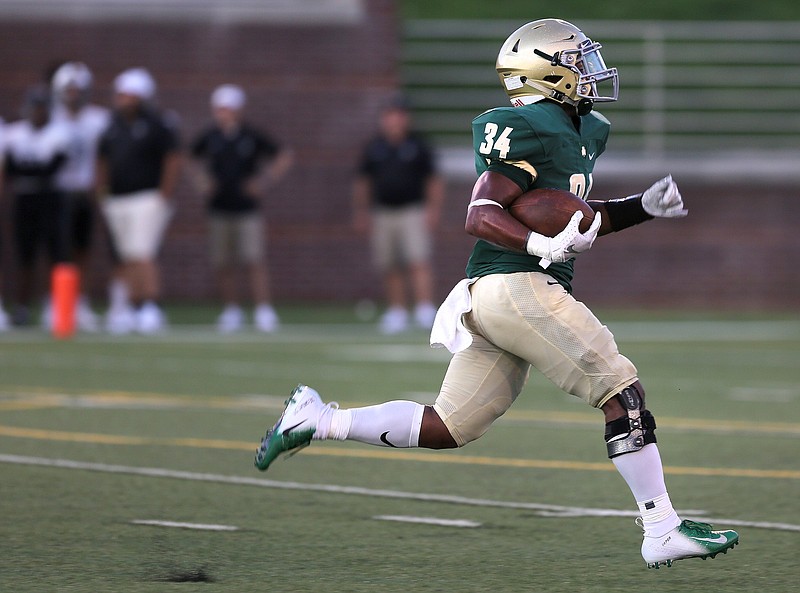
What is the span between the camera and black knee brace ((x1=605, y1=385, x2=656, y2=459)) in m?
4.73

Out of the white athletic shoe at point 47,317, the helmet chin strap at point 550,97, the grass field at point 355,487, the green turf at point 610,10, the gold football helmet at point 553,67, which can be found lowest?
the white athletic shoe at point 47,317

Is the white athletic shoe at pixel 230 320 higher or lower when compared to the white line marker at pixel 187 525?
lower

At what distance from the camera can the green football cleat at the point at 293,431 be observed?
5141mm

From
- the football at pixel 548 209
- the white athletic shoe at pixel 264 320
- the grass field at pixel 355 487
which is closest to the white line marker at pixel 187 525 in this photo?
the grass field at pixel 355 487

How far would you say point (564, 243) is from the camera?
15.6ft

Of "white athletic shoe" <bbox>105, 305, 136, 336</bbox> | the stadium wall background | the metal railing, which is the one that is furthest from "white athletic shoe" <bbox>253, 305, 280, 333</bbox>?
the metal railing

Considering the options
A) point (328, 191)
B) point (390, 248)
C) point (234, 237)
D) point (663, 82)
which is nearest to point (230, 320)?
point (234, 237)

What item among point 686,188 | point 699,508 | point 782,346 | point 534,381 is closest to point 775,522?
point 699,508

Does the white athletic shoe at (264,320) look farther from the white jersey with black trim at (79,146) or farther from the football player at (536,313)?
the football player at (536,313)

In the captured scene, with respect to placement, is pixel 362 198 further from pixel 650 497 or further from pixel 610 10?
pixel 650 497

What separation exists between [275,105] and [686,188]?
471cm

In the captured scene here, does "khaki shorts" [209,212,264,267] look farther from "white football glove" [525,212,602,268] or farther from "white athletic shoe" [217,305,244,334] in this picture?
"white football glove" [525,212,602,268]

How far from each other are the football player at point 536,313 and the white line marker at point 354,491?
91 centimetres

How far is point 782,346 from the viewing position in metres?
13.4
